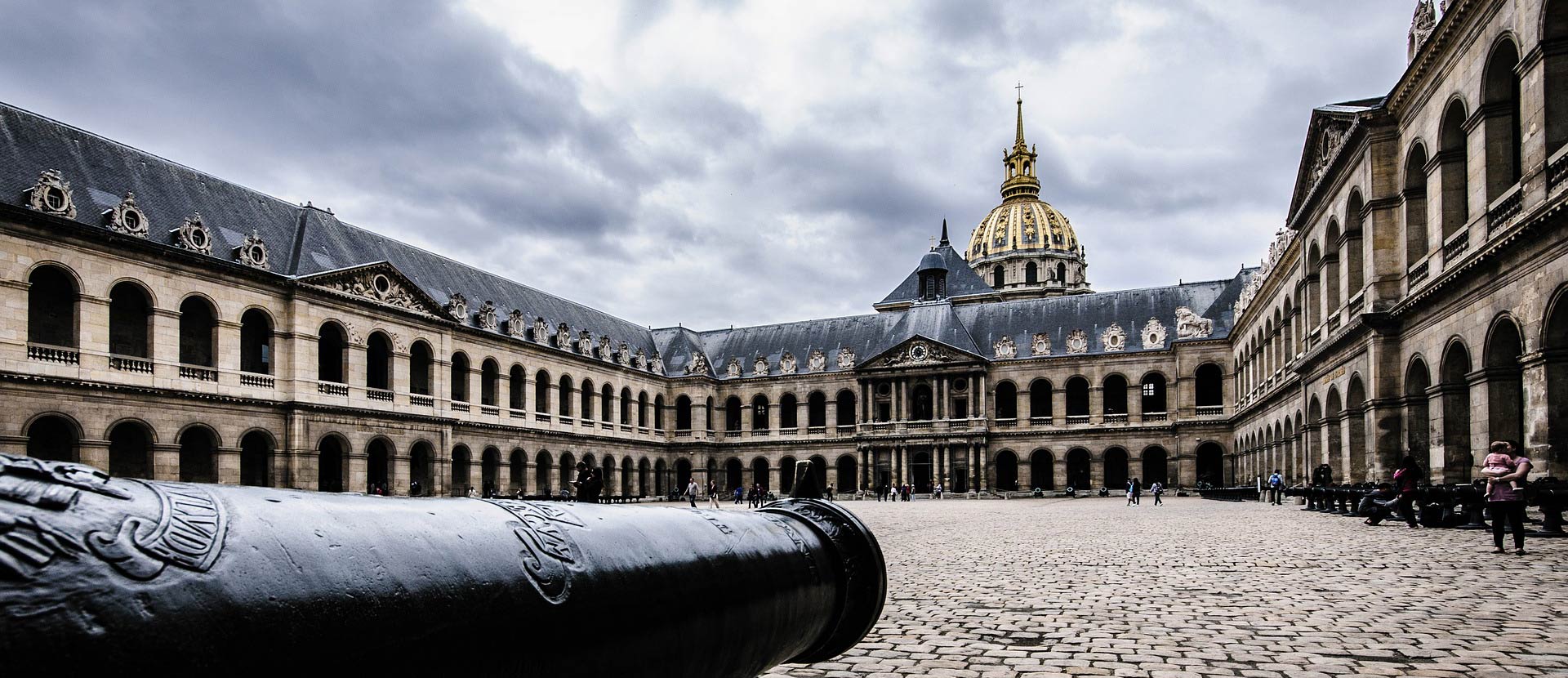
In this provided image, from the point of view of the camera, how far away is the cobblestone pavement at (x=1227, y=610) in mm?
5738

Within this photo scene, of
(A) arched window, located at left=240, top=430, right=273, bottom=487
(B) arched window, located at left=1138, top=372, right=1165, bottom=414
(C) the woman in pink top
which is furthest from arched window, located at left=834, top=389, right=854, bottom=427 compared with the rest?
(C) the woman in pink top

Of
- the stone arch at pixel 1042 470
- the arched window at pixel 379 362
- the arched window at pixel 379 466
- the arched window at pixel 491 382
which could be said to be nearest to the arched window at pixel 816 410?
the stone arch at pixel 1042 470

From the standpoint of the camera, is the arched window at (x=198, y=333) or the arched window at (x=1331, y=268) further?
the arched window at (x=198, y=333)

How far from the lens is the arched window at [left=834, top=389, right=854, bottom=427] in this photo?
58.5m

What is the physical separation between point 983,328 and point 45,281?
43973 mm

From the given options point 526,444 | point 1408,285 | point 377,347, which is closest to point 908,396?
point 526,444

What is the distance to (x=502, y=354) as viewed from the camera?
4334cm

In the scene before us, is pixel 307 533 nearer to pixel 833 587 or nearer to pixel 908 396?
pixel 833 587

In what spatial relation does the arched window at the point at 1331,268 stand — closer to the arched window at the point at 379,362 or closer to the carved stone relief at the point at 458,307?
the arched window at the point at 379,362

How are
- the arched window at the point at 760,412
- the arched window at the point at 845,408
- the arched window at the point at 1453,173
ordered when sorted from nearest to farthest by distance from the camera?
the arched window at the point at 1453,173
the arched window at the point at 845,408
the arched window at the point at 760,412

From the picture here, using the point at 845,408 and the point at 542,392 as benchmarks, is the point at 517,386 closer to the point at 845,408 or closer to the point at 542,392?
the point at 542,392

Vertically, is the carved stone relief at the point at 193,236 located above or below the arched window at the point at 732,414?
above

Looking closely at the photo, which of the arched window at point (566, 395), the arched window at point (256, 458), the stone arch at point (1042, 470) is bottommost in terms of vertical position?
the stone arch at point (1042, 470)

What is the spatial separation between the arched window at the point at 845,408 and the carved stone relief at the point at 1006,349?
8.68 metres
